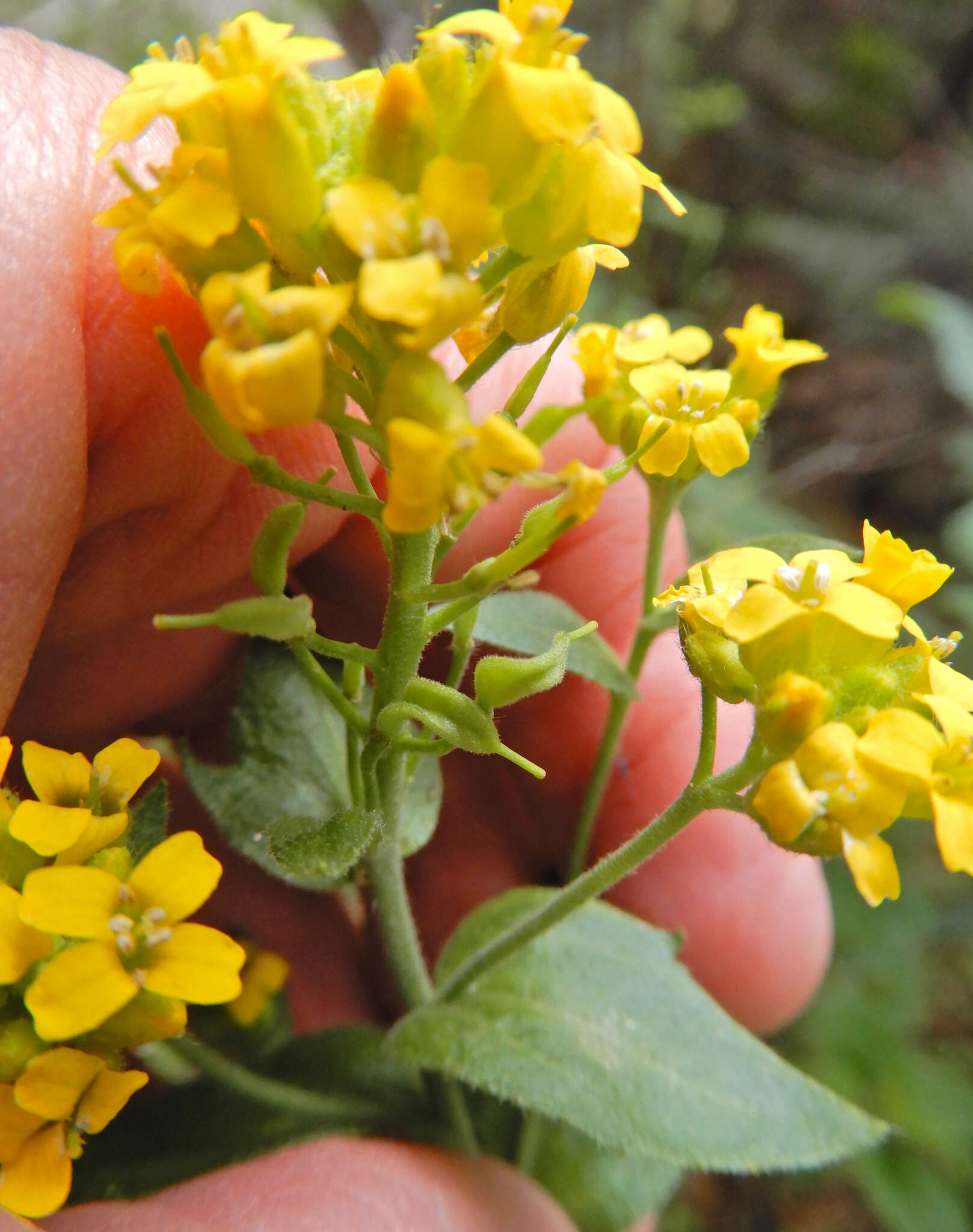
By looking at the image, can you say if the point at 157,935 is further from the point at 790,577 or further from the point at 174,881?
the point at 790,577

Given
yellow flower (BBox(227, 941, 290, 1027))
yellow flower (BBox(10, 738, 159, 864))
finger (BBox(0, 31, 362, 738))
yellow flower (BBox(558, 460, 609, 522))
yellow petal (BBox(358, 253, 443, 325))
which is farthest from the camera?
yellow flower (BBox(227, 941, 290, 1027))

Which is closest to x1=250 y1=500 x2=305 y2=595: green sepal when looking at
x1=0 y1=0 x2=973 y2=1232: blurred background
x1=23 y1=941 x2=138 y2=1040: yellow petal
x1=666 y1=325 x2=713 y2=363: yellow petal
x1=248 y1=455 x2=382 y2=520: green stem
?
x1=248 y1=455 x2=382 y2=520: green stem

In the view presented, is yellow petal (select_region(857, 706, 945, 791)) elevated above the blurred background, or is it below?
above

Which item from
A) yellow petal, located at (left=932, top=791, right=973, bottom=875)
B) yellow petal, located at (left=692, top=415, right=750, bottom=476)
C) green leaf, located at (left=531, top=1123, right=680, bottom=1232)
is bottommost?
green leaf, located at (left=531, top=1123, right=680, bottom=1232)

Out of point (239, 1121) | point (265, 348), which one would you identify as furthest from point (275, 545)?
point (239, 1121)

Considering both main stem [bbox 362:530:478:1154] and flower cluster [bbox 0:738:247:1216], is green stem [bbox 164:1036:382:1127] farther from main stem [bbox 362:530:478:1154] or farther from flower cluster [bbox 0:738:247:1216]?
flower cluster [bbox 0:738:247:1216]

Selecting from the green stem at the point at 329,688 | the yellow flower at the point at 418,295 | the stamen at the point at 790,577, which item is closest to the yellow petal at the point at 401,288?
the yellow flower at the point at 418,295

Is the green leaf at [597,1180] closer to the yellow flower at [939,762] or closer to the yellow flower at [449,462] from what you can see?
the yellow flower at [939,762]

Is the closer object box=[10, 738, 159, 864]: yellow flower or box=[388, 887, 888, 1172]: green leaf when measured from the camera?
box=[10, 738, 159, 864]: yellow flower
